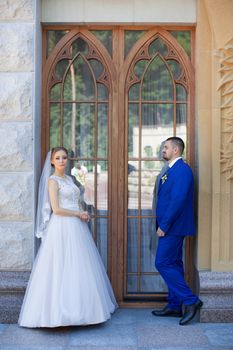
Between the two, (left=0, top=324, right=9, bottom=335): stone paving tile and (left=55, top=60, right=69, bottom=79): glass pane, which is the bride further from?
(left=55, top=60, right=69, bottom=79): glass pane

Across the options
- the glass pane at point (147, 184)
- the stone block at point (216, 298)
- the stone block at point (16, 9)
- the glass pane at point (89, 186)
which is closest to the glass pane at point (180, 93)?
the glass pane at point (147, 184)

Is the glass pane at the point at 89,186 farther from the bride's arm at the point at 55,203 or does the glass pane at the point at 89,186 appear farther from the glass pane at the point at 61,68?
the glass pane at the point at 61,68

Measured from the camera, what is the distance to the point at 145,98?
7.20 meters

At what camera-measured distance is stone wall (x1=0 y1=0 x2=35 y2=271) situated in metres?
6.71

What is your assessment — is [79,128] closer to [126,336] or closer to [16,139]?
[16,139]

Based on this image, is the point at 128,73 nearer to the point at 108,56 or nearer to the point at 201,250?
the point at 108,56

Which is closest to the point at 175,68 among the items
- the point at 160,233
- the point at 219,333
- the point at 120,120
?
the point at 120,120

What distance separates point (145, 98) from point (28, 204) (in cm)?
176

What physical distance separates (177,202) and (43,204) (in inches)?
53.2

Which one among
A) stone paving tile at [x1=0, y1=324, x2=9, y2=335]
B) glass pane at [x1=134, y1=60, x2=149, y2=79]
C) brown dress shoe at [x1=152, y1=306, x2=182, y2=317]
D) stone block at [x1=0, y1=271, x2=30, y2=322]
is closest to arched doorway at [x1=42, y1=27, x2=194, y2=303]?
glass pane at [x1=134, y1=60, x2=149, y2=79]

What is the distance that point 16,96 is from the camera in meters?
6.71

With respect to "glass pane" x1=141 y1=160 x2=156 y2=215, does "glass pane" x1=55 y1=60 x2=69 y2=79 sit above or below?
above

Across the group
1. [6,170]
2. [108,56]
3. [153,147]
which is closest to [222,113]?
[153,147]

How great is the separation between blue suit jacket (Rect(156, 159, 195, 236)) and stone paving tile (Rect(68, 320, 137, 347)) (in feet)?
3.54
